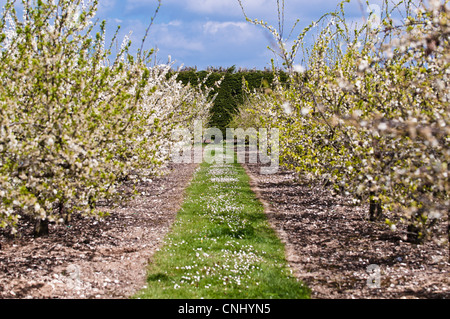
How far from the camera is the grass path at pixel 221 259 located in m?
7.08

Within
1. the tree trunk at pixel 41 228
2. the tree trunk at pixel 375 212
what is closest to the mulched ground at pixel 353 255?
the tree trunk at pixel 375 212

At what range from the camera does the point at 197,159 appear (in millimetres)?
29078

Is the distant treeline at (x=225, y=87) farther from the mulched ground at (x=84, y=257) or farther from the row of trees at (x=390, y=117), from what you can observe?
the mulched ground at (x=84, y=257)

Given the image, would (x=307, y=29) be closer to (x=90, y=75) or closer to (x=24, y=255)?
(x=90, y=75)

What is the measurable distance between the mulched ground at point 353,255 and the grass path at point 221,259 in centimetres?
40

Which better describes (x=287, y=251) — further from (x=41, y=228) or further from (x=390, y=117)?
(x=41, y=228)

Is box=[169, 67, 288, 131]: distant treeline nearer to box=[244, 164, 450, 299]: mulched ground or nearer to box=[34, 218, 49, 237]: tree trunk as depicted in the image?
box=[244, 164, 450, 299]: mulched ground

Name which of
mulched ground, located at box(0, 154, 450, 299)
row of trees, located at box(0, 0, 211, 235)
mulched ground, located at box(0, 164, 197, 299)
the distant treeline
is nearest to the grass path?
mulched ground, located at box(0, 154, 450, 299)
